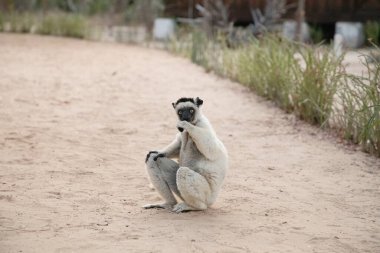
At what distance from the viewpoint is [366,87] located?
7.50 m

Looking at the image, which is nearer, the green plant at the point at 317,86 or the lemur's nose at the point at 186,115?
the lemur's nose at the point at 186,115

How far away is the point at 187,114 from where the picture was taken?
5363 millimetres

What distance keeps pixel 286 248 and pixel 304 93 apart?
5407 mm

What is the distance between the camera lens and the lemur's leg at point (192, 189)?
16.9ft

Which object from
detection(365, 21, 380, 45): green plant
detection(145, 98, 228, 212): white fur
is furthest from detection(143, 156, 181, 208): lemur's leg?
detection(365, 21, 380, 45): green plant

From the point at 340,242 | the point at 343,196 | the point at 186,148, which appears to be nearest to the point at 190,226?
the point at 186,148

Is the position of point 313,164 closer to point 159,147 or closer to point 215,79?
point 159,147

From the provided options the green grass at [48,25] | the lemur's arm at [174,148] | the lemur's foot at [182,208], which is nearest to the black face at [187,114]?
the lemur's arm at [174,148]

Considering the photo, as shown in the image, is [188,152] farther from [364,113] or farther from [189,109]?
[364,113]

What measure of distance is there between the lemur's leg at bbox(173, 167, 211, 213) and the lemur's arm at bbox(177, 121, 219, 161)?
0.22 m

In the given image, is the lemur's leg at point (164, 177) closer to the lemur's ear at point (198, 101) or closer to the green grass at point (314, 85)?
the lemur's ear at point (198, 101)

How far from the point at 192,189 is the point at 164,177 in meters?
0.36

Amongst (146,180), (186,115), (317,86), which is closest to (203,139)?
(186,115)

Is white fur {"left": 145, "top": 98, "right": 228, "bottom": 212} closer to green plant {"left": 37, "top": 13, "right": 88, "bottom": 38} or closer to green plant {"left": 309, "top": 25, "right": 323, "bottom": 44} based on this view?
green plant {"left": 309, "top": 25, "right": 323, "bottom": 44}
